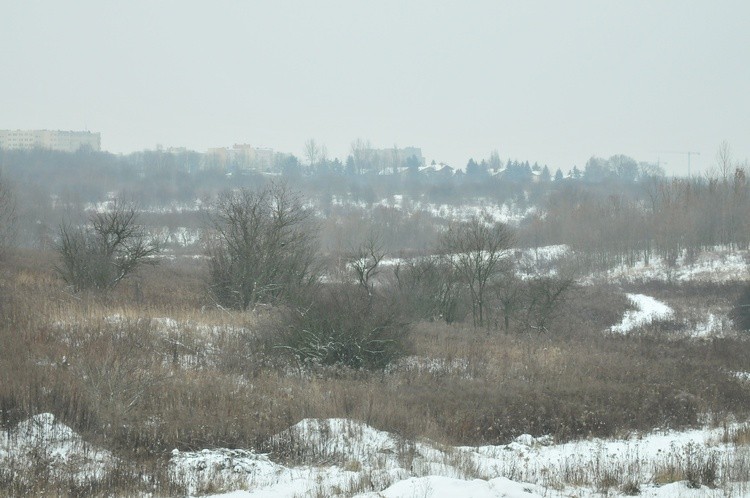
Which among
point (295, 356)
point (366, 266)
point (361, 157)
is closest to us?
point (295, 356)

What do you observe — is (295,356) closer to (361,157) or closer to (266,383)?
(266,383)

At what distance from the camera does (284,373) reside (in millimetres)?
15055

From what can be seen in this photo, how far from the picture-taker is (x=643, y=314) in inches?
1602

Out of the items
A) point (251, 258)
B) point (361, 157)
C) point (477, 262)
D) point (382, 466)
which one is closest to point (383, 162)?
point (361, 157)

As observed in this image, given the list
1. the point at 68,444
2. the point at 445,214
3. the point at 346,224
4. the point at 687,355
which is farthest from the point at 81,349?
the point at 445,214

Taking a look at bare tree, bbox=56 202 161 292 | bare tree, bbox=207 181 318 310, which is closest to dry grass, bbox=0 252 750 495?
bare tree, bbox=56 202 161 292

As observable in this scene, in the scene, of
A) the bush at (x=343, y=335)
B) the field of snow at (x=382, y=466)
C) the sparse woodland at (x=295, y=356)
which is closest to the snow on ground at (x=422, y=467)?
the field of snow at (x=382, y=466)

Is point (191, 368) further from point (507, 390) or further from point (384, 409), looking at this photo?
point (507, 390)

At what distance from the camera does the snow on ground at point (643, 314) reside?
36.1 meters

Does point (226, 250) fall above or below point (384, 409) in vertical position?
above

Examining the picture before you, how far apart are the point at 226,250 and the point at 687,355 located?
15.2 m

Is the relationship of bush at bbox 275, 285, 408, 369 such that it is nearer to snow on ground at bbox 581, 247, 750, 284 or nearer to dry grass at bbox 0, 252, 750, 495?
dry grass at bbox 0, 252, 750, 495

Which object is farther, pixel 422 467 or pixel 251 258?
pixel 251 258

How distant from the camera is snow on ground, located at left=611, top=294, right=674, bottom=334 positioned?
118ft
